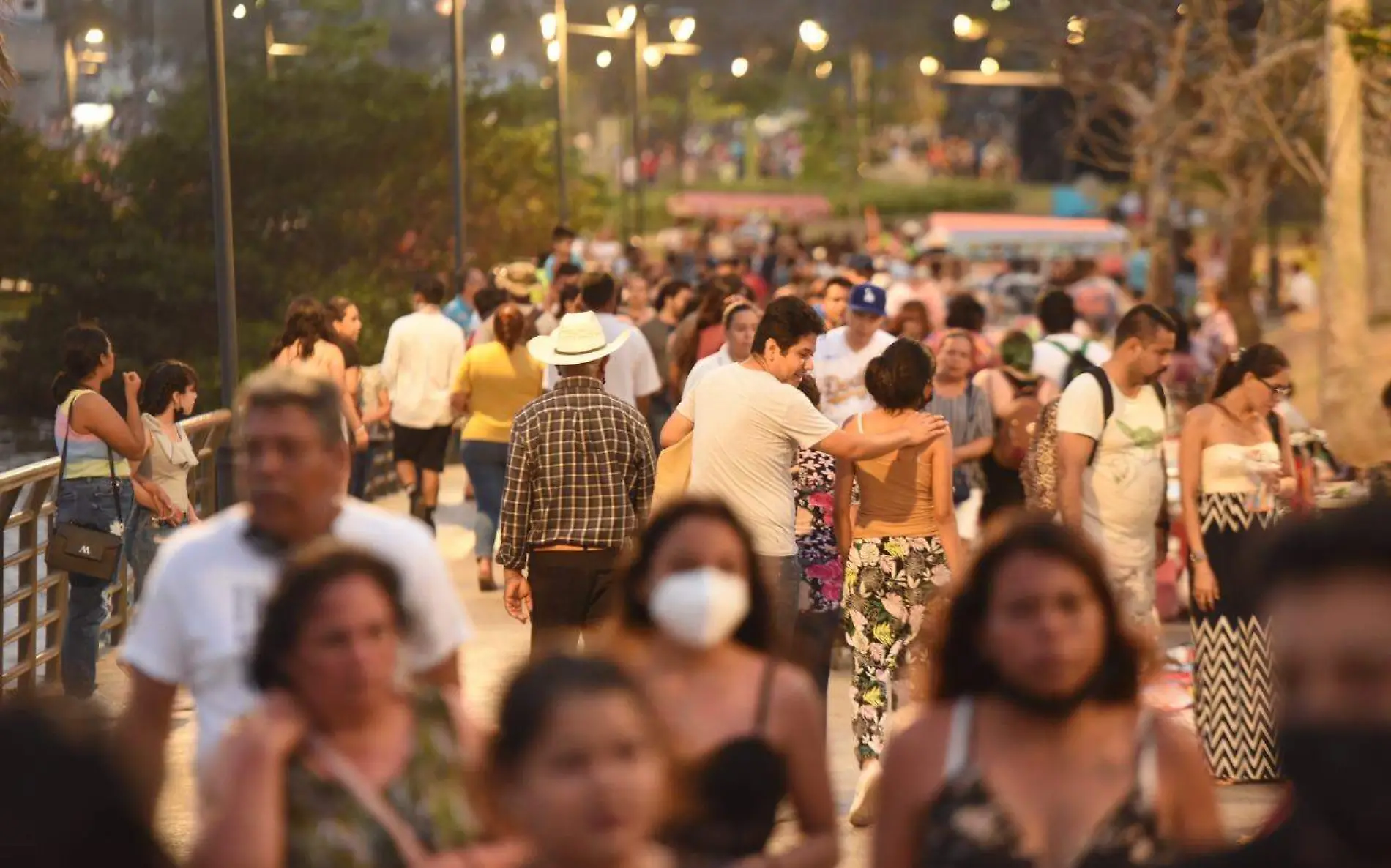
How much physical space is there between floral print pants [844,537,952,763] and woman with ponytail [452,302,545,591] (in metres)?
5.45

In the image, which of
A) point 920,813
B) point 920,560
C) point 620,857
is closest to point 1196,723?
point 920,560

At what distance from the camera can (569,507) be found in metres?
8.78

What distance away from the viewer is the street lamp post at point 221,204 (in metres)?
13.9

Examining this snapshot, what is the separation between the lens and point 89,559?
10461mm

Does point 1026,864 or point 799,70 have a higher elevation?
point 799,70

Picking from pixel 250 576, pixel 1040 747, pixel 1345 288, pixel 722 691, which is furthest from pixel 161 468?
pixel 1345 288

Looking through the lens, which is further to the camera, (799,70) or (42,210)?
(799,70)

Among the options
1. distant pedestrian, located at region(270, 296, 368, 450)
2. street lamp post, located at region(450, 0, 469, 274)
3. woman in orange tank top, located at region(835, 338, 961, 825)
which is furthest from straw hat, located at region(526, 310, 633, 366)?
street lamp post, located at region(450, 0, 469, 274)

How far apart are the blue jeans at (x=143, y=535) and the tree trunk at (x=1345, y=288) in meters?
12.6

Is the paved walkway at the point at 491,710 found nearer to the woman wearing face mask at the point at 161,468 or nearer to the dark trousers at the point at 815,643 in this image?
the dark trousers at the point at 815,643

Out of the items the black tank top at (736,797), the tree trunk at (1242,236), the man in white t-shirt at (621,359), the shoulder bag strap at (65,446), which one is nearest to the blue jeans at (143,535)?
the shoulder bag strap at (65,446)

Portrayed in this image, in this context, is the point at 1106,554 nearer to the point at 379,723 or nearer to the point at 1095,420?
the point at 1095,420

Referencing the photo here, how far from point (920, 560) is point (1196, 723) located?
1520 mm

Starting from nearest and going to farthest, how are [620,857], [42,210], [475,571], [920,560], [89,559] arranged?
[620,857] → [920,560] → [89,559] → [475,571] → [42,210]
